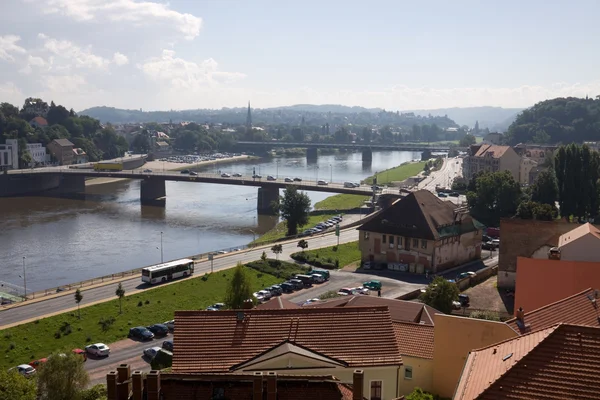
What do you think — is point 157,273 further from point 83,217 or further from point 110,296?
point 83,217

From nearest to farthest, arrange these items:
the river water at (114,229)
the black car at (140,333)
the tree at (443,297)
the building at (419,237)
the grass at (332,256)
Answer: the tree at (443,297)
the black car at (140,333)
the building at (419,237)
the grass at (332,256)
the river water at (114,229)

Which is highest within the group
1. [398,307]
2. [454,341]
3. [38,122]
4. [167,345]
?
[38,122]

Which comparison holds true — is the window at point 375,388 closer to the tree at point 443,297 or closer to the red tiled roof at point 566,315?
the red tiled roof at point 566,315

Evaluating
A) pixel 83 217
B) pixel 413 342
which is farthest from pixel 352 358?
pixel 83 217

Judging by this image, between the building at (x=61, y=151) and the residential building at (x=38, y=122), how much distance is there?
973 cm

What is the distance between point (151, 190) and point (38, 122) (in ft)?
155

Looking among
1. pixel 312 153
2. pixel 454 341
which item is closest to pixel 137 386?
pixel 454 341

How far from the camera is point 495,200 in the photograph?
4541 centimetres

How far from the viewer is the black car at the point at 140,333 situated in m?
23.0

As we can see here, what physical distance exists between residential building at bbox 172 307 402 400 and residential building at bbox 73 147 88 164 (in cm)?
9207

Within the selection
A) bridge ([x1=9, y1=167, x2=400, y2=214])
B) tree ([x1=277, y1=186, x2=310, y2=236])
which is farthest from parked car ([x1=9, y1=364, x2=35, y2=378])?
bridge ([x1=9, y1=167, x2=400, y2=214])

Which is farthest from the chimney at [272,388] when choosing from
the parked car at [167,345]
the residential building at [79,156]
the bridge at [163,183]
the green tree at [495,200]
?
the residential building at [79,156]

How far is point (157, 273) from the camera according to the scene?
31.3m

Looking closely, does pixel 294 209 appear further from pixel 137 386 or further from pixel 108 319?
pixel 137 386
